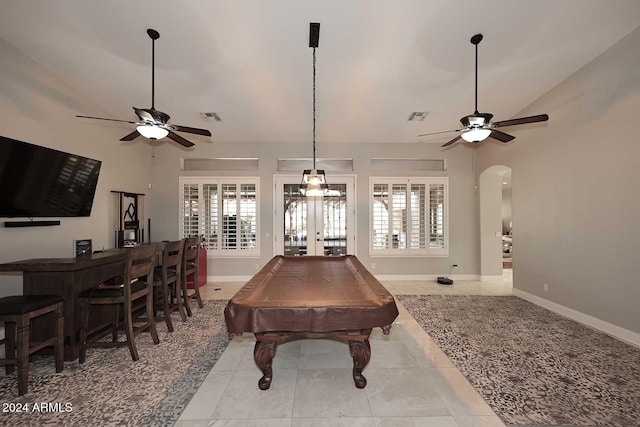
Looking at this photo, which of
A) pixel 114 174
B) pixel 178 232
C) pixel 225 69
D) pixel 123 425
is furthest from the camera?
pixel 178 232

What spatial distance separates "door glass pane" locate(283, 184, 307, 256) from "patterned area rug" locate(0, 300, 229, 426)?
3.20 meters

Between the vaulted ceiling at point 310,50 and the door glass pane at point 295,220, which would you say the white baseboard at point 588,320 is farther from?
the door glass pane at point 295,220

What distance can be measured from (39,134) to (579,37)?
6551mm

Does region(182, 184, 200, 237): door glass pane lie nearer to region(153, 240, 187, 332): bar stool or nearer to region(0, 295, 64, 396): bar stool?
region(153, 240, 187, 332): bar stool

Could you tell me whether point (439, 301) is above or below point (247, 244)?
below

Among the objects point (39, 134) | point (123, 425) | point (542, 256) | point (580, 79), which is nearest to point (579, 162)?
point (580, 79)

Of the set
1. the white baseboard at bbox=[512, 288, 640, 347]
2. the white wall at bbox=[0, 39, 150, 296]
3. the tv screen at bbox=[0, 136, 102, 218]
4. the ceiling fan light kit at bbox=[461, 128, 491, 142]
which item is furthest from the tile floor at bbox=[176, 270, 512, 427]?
the tv screen at bbox=[0, 136, 102, 218]

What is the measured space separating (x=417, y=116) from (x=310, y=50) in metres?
2.61

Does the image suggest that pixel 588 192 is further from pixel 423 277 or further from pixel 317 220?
pixel 317 220

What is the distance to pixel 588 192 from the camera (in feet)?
11.8

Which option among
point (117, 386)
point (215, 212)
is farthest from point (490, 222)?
point (117, 386)

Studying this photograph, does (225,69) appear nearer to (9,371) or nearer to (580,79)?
(9,371)

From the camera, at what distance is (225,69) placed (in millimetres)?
3406

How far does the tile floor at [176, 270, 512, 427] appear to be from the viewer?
74.6 inches
